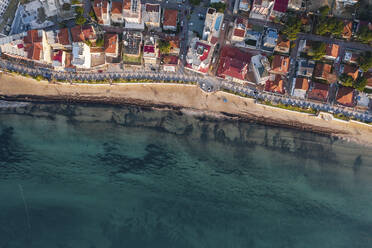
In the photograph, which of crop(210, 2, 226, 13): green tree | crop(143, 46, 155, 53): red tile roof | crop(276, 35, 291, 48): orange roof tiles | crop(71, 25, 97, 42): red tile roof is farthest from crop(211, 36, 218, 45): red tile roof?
crop(71, 25, 97, 42): red tile roof

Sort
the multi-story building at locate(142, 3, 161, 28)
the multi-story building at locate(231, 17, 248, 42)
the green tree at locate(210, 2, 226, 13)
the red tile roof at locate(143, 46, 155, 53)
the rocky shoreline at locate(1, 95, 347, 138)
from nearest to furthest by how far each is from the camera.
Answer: the multi-story building at locate(142, 3, 161, 28) → the red tile roof at locate(143, 46, 155, 53) → the multi-story building at locate(231, 17, 248, 42) → the green tree at locate(210, 2, 226, 13) → the rocky shoreline at locate(1, 95, 347, 138)

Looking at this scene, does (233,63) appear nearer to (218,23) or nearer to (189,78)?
(218,23)

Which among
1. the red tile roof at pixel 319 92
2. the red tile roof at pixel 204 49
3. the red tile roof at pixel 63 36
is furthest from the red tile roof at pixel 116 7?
the red tile roof at pixel 319 92

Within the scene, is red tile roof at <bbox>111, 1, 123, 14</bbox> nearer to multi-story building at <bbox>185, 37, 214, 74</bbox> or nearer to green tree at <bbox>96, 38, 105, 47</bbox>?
green tree at <bbox>96, 38, 105, 47</bbox>

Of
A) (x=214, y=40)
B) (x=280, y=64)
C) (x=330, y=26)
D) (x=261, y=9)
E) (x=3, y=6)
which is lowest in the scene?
(x=280, y=64)

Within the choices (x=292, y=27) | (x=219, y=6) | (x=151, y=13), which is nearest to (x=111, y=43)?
(x=151, y=13)

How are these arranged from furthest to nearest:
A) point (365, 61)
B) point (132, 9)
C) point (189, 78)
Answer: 1. point (189, 78)
2. point (365, 61)
3. point (132, 9)
